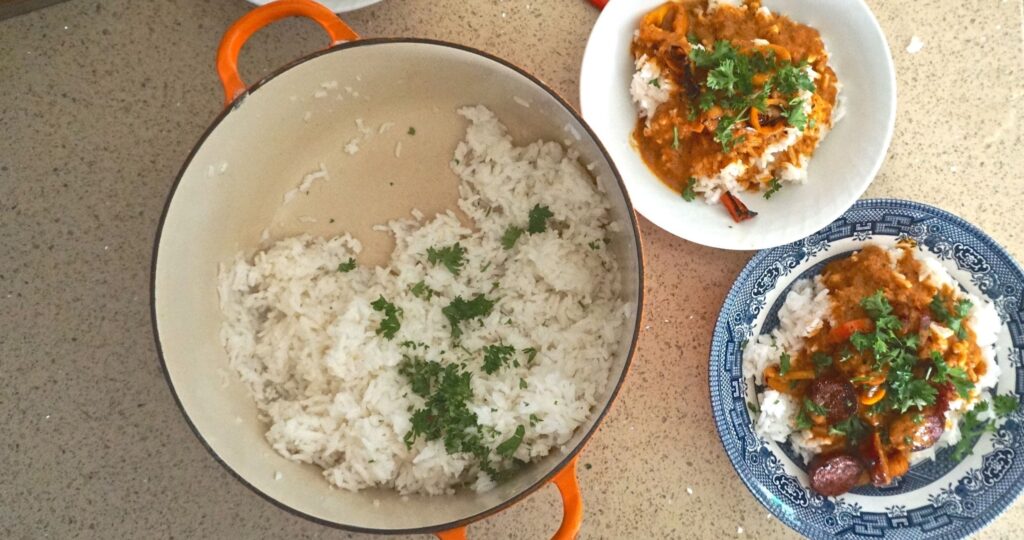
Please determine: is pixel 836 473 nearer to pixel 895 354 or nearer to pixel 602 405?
pixel 895 354

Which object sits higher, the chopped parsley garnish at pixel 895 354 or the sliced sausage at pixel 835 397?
the chopped parsley garnish at pixel 895 354

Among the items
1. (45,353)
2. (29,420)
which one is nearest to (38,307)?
(45,353)

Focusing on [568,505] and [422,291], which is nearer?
[568,505]

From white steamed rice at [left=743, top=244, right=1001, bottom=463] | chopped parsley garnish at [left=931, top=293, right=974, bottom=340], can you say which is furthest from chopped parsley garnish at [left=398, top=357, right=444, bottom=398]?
chopped parsley garnish at [left=931, top=293, right=974, bottom=340]

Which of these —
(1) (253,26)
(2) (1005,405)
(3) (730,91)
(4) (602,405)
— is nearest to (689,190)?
(3) (730,91)

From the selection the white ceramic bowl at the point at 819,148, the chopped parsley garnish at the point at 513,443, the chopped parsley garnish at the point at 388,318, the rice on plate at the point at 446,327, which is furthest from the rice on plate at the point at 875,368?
the chopped parsley garnish at the point at 388,318

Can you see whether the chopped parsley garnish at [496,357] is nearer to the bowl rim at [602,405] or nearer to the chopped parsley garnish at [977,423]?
the bowl rim at [602,405]

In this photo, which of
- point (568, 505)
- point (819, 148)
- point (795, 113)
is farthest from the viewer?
point (819, 148)

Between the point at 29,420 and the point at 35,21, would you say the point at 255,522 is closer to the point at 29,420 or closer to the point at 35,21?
the point at 29,420
